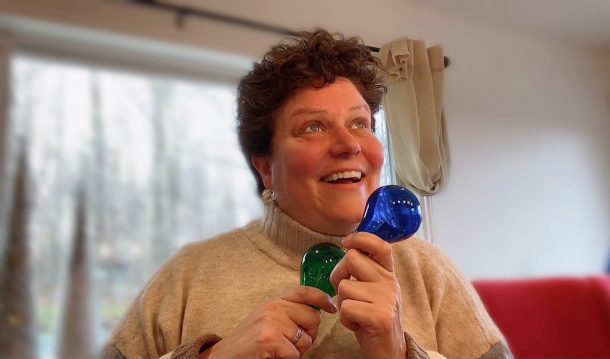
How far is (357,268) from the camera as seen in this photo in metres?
0.39

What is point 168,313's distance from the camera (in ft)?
1.67

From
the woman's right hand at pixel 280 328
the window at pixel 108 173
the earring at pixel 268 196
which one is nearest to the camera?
the window at pixel 108 173

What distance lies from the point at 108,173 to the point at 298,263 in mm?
291

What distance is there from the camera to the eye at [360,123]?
482 millimetres

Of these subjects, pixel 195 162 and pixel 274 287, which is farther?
pixel 274 287

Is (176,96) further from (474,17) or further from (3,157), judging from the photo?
(474,17)

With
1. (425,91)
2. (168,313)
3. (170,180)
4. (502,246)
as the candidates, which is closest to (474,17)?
(425,91)

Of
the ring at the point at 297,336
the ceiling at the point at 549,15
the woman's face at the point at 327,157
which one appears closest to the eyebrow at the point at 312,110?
the woman's face at the point at 327,157

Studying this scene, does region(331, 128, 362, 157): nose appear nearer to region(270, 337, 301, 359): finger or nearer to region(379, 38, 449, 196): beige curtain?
region(379, 38, 449, 196): beige curtain

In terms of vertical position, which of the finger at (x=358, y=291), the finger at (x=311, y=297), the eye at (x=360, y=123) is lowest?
the finger at (x=311, y=297)

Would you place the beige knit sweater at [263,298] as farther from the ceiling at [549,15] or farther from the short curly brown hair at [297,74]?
the ceiling at [549,15]

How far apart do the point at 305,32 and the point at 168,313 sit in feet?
1.20

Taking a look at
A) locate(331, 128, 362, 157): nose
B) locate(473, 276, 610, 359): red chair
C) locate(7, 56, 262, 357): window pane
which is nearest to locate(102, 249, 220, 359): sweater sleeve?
locate(7, 56, 262, 357): window pane

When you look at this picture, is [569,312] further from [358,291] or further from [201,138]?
[201,138]
